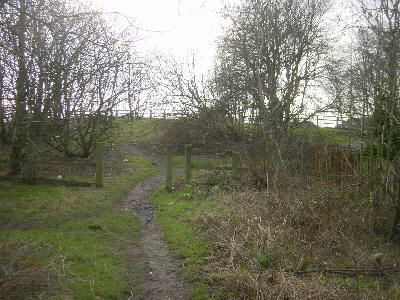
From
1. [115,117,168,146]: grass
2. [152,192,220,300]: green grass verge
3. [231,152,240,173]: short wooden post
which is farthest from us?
[115,117,168,146]: grass

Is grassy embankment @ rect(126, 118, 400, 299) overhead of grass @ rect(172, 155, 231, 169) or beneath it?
beneath

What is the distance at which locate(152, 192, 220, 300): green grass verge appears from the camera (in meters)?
5.48

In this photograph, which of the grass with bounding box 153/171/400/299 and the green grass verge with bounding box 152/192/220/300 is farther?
the green grass verge with bounding box 152/192/220/300

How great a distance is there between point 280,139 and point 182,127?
429 inches

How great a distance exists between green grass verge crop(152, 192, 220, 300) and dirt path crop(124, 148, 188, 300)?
16cm

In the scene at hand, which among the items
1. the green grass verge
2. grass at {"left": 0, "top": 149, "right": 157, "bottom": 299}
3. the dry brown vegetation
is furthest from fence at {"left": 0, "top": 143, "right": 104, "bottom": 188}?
the dry brown vegetation

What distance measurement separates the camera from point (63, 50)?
8.29m

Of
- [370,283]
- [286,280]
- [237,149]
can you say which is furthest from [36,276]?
[237,149]

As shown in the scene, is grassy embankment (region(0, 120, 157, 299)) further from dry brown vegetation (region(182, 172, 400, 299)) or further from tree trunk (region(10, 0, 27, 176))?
tree trunk (region(10, 0, 27, 176))

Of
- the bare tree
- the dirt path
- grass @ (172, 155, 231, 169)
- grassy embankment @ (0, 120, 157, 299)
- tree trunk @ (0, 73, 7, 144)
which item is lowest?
the dirt path

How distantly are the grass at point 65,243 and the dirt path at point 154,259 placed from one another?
0.20 meters

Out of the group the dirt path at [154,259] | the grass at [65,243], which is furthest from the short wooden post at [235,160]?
the grass at [65,243]

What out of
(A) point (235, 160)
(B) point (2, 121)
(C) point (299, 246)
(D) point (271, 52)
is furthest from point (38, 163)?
(D) point (271, 52)

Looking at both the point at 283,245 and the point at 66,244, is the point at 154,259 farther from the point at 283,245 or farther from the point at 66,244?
the point at 283,245
